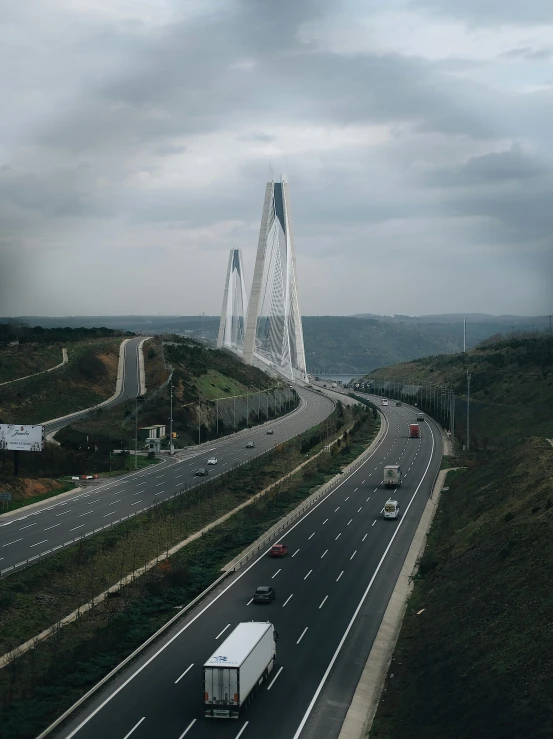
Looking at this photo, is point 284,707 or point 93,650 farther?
point 93,650

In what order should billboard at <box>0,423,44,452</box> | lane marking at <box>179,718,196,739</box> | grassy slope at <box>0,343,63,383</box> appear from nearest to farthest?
lane marking at <box>179,718,196,739</box>
billboard at <box>0,423,44,452</box>
grassy slope at <box>0,343,63,383</box>

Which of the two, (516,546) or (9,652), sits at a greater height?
(516,546)

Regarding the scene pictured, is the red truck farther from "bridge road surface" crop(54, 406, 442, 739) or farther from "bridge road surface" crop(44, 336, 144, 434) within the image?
"bridge road surface" crop(54, 406, 442, 739)

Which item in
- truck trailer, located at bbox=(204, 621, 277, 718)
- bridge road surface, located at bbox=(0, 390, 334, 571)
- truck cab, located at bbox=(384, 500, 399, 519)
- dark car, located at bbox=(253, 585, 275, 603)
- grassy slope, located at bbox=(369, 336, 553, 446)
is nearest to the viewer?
truck trailer, located at bbox=(204, 621, 277, 718)

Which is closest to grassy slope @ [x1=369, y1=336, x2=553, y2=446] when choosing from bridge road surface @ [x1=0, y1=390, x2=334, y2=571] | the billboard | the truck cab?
bridge road surface @ [x1=0, y1=390, x2=334, y2=571]

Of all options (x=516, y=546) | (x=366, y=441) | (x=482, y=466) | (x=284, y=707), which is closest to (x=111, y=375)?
(x=366, y=441)

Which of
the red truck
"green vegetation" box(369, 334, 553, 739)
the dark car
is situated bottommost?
the red truck

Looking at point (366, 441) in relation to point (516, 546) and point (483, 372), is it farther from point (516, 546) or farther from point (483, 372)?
point (516, 546)
